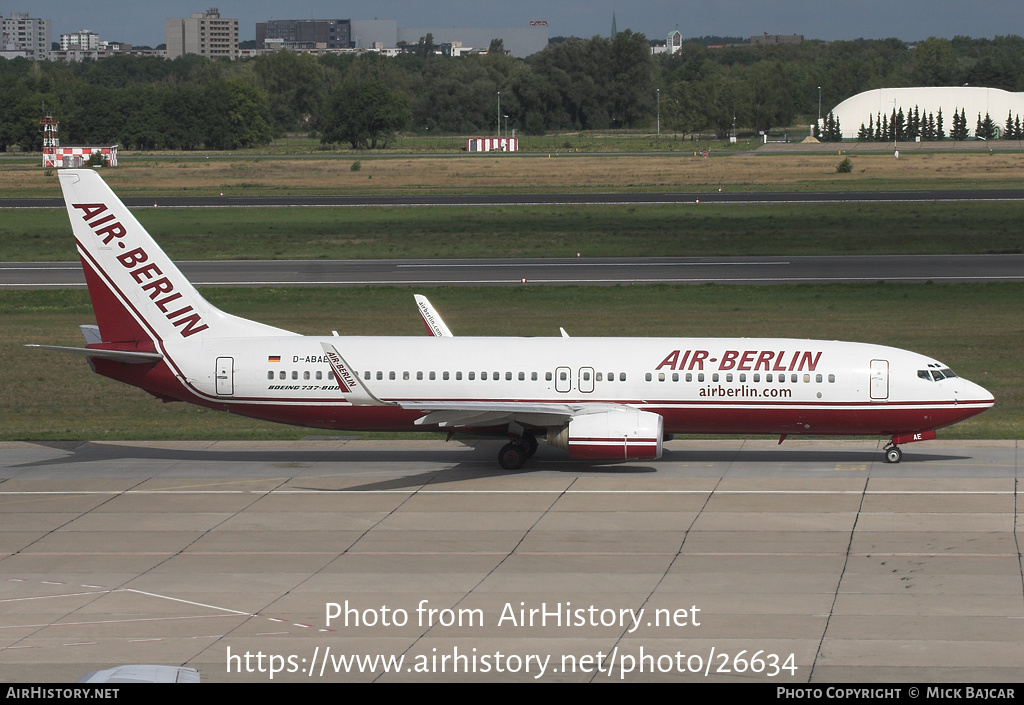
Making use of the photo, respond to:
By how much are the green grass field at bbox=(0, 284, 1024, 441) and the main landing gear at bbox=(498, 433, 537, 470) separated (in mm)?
9068

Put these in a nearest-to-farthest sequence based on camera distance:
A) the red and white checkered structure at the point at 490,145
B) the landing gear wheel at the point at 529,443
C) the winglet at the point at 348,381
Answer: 1. the winglet at the point at 348,381
2. the landing gear wheel at the point at 529,443
3. the red and white checkered structure at the point at 490,145

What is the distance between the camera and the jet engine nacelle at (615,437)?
32.0 m

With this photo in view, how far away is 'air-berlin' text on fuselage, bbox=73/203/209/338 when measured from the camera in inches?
1368

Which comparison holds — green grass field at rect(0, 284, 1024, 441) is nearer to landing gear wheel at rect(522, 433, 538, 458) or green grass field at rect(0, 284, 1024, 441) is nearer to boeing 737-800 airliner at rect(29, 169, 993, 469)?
boeing 737-800 airliner at rect(29, 169, 993, 469)

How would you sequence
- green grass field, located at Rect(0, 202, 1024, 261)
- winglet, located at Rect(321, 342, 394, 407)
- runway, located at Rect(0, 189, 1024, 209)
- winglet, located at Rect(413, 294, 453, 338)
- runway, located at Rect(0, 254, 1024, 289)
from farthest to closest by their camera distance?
1. runway, located at Rect(0, 189, 1024, 209)
2. green grass field, located at Rect(0, 202, 1024, 261)
3. runway, located at Rect(0, 254, 1024, 289)
4. winglet, located at Rect(413, 294, 453, 338)
5. winglet, located at Rect(321, 342, 394, 407)

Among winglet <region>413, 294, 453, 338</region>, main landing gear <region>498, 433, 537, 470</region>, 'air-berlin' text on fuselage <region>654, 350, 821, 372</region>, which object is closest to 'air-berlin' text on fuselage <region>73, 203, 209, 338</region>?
winglet <region>413, 294, 453, 338</region>

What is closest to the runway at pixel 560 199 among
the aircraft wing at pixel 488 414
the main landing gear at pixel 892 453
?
the main landing gear at pixel 892 453

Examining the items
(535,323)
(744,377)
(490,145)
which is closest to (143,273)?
(744,377)

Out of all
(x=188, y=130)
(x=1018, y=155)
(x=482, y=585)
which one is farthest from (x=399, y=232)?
(x=188, y=130)

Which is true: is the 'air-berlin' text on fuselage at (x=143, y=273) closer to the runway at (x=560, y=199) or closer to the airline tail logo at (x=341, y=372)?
the airline tail logo at (x=341, y=372)

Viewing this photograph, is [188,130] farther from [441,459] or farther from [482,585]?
[482,585]

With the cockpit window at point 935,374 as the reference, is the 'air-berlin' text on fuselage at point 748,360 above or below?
above

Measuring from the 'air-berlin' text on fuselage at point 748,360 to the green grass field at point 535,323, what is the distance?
8.15m

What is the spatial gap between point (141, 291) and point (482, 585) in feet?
52.6
